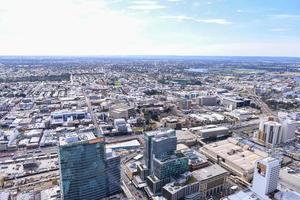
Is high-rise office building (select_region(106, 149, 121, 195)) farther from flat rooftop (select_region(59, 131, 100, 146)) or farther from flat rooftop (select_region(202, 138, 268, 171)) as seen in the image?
flat rooftop (select_region(202, 138, 268, 171))

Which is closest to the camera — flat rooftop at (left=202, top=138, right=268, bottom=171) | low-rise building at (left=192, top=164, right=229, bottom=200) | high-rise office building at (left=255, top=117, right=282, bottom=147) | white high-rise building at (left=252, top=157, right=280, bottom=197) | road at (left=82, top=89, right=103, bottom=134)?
white high-rise building at (left=252, top=157, right=280, bottom=197)

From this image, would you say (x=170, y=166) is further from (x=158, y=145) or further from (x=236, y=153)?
(x=236, y=153)

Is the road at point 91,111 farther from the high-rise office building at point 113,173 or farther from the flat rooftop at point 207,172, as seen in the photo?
the flat rooftop at point 207,172

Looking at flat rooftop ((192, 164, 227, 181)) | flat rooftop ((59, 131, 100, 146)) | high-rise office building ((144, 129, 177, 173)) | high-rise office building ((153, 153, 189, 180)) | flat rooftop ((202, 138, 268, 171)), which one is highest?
flat rooftop ((59, 131, 100, 146))

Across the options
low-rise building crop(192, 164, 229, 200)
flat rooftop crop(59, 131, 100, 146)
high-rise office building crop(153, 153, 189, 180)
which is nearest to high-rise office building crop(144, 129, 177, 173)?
high-rise office building crop(153, 153, 189, 180)

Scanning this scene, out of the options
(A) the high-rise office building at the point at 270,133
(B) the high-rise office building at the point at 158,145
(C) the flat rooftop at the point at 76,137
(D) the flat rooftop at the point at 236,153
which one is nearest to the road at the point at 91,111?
(B) the high-rise office building at the point at 158,145

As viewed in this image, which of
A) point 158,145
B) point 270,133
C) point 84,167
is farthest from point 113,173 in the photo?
point 270,133
